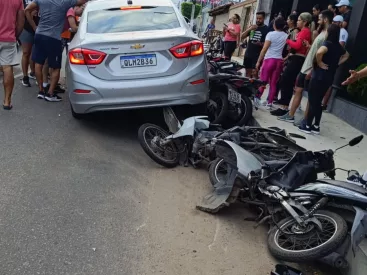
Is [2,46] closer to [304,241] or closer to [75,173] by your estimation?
[75,173]

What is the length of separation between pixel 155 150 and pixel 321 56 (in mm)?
2741

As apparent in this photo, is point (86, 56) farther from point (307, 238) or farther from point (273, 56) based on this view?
point (273, 56)

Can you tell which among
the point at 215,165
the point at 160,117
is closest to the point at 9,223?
the point at 215,165

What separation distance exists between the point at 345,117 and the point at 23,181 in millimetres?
5616

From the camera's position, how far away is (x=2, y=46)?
559 cm

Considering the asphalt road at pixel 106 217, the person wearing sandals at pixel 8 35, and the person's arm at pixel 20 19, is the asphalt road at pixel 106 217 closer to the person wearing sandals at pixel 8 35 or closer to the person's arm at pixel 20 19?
the person wearing sandals at pixel 8 35

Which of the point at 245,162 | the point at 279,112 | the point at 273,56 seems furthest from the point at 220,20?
the point at 245,162

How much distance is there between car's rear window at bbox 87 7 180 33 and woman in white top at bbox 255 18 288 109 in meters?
2.24

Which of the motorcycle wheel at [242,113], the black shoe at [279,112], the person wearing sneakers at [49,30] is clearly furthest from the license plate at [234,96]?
the person wearing sneakers at [49,30]

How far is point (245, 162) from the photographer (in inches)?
130

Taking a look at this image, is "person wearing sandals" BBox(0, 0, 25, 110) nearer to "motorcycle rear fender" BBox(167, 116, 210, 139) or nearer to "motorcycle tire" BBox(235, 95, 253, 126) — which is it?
"motorcycle rear fender" BBox(167, 116, 210, 139)

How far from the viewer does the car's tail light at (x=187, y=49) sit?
474 cm

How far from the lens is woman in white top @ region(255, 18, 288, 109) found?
22.5 ft

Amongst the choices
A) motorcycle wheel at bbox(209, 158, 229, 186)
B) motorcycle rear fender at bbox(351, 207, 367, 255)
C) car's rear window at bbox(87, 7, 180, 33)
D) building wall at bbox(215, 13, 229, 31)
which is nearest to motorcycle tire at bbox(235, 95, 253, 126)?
car's rear window at bbox(87, 7, 180, 33)
